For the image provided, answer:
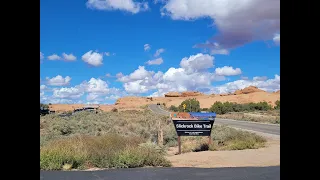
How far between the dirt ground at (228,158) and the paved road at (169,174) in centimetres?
225

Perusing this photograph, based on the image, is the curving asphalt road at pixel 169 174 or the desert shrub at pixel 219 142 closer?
the curving asphalt road at pixel 169 174

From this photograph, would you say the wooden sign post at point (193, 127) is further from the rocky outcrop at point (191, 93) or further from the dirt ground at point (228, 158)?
the rocky outcrop at point (191, 93)

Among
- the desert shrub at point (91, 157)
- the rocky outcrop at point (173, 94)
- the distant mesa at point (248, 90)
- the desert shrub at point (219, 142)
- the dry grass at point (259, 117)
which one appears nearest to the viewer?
the desert shrub at point (91, 157)

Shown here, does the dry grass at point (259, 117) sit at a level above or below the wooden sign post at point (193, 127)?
below

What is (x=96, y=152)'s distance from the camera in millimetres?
14836

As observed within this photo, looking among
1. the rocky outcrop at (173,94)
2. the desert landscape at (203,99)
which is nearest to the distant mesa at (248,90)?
the desert landscape at (203,99)

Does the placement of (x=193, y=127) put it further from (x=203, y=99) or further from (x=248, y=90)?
(x=248, y=90)

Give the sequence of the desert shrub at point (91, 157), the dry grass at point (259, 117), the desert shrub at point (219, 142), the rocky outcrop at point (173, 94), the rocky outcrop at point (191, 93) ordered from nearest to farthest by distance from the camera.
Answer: the desert shrub at point (91, 157) → the desert shrub at point (219, 142) → the dry grass at point (259, 117) → the rocky outcrop at point (191, 93) → the rocky outcrop at point (173, 94)

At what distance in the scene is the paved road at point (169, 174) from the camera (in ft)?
35.8

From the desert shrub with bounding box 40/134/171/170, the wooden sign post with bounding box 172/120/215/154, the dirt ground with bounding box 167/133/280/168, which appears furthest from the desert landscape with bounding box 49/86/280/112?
the desert shrub with bounding box 40/134/171/170

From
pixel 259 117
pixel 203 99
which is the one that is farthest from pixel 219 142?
pixel 203 99

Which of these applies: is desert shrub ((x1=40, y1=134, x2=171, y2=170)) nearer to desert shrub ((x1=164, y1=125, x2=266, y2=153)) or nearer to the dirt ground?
the dirt ground

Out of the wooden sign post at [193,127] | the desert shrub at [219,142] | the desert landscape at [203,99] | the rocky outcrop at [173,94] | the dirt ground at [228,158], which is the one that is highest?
the rocky outcrop at [173,94]
